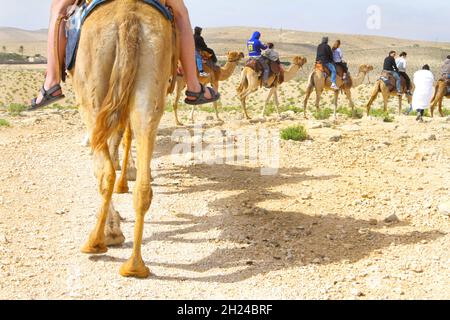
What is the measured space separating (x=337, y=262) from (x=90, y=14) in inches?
121

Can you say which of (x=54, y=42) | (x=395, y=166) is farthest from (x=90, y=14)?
(x=395, y=166)

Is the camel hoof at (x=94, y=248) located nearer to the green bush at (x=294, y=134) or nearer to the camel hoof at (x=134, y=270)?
the camel hoof at (x=134, y=270)

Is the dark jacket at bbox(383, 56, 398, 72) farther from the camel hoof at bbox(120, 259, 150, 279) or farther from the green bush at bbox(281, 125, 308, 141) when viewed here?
the camel hoof at bbox(120, 259, 150, 279)

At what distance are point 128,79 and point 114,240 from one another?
1.71m

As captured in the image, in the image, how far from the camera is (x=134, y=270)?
460cm

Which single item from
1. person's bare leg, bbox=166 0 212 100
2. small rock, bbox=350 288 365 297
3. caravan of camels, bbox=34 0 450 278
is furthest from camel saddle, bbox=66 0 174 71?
small rock, bbox=350 288 365 297

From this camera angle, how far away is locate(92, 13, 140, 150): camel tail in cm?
444

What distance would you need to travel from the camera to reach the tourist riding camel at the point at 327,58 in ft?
58.9

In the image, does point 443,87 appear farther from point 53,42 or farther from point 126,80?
point 126,80

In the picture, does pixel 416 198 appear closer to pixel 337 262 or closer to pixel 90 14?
pixel 337 262

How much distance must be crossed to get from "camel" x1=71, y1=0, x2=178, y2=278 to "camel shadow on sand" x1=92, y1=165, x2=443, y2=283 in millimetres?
862

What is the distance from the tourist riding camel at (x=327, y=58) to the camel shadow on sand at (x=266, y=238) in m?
11.5

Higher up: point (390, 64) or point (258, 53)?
point (258, 53)

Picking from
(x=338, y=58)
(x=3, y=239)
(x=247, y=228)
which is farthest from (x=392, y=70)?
(x=3, y=239)
